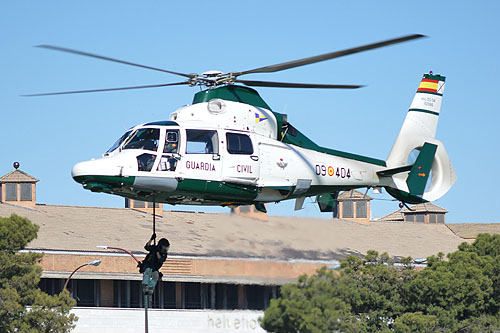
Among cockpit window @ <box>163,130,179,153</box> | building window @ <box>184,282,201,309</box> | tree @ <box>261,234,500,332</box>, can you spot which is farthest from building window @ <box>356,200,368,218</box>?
cockpit window @ <box>163,130,179,153</box>

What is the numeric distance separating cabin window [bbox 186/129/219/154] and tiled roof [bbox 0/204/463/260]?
15.2 ft

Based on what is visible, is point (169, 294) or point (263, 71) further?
point (169, 294)

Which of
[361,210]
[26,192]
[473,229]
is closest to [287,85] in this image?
[26,192]

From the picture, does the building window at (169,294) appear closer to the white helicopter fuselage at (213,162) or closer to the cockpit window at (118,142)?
the white helicopter fuselage at (213,162)

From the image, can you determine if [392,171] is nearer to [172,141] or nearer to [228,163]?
[228,163]

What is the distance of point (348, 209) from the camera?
3752 inches

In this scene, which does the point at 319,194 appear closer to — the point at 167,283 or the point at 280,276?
the point at 280,276

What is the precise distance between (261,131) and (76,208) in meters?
45.4

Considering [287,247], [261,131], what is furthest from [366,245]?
[261,131]

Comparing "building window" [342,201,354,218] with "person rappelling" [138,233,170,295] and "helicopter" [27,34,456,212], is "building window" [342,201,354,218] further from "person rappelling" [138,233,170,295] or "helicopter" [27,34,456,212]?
"person rappelling" [138,233,170,295]

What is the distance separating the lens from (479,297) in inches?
2520

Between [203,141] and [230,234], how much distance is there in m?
5.13

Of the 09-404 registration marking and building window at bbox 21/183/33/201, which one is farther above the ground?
building window at bbox 21/183/33/201

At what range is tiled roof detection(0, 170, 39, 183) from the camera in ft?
264
